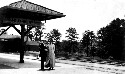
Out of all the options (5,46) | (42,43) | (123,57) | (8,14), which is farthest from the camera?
(5,46)

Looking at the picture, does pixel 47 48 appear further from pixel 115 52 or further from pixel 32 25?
pixel 115 52

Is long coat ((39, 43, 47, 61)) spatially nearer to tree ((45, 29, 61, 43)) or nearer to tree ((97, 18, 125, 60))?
tree ((97, 18, 125, 60))

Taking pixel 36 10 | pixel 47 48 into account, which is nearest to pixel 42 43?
pixel 47 48

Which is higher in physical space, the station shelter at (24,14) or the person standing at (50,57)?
the station shelter at (24,14)

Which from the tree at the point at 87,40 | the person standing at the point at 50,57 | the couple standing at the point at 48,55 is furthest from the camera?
the tree at the point at 87,40

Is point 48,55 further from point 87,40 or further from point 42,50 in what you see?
point 87,40

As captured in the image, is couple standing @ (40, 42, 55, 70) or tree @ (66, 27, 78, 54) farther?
tree @ (66, 27, 78, 54)

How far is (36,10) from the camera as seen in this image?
15.3 meters

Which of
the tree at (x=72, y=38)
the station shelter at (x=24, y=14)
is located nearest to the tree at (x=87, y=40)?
the tree at (x=72, y=38)

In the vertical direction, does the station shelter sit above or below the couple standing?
above

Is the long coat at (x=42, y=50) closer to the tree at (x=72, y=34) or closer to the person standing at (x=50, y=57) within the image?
the person standing at (x=50, y=57)

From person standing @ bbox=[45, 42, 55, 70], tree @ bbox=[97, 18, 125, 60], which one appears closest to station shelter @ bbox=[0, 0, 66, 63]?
person standing @ bbox=[45, 42, 55, 70]

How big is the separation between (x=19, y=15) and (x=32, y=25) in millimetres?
1406

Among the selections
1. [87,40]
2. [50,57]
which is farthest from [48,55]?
[87,40]
